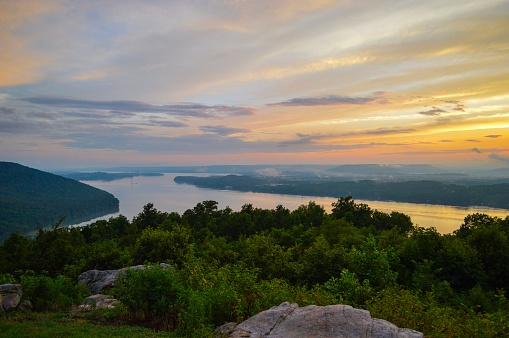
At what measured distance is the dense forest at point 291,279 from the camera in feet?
25.1

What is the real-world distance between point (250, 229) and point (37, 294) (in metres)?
40.0

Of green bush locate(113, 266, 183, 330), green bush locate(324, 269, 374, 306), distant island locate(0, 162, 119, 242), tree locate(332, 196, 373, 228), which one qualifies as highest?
green bush locate(324, 269, 374, 306)

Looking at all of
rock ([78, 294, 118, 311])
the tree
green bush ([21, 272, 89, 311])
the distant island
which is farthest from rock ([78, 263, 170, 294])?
the distant island

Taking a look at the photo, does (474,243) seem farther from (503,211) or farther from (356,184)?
(356,184)

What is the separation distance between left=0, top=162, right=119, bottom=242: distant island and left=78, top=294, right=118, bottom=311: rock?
87.5 meters

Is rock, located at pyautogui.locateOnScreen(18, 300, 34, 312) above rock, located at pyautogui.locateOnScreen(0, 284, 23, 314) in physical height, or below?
below

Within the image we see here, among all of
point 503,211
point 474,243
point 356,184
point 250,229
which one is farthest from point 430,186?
point 474,243

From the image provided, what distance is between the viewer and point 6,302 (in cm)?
1016

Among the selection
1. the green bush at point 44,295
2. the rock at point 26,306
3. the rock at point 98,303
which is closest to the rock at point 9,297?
the rock at point 26,306

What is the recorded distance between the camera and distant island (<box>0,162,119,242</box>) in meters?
97.1

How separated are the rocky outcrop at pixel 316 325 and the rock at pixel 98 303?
19.2 feet

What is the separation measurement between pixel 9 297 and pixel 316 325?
10227 mm

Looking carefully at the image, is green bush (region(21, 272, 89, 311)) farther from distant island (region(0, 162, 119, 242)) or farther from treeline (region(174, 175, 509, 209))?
treeline (region(174, 175, 509, 209))

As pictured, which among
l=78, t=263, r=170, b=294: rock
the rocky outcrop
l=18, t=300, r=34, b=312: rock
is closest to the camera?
the rocky outcrop
